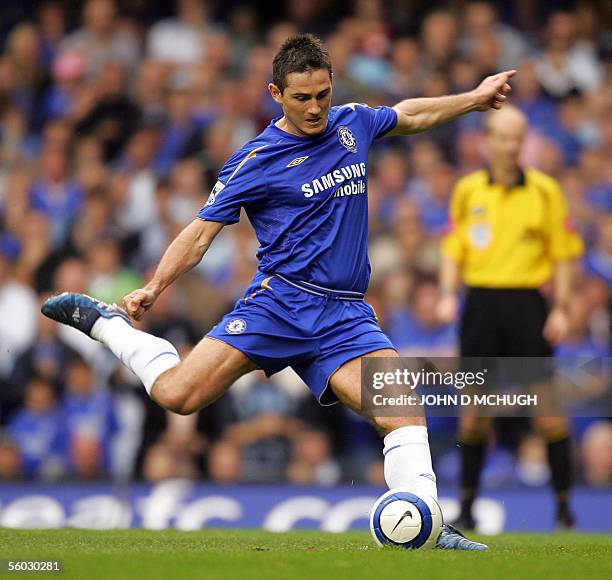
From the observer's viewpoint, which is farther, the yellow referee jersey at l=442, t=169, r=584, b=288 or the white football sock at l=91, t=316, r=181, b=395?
the yellow referee jersey at l=442, t=169, r=584, b=288

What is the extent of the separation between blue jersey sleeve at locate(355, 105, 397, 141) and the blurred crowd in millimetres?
4440

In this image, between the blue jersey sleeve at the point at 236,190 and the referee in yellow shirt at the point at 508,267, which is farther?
the referee in yellow shirt at the point at 508,267

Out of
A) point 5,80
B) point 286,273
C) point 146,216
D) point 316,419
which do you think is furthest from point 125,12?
point 286,273

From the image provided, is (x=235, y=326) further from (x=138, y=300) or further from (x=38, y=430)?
(x=38, y=430)

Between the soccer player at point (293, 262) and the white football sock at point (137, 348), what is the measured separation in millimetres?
12

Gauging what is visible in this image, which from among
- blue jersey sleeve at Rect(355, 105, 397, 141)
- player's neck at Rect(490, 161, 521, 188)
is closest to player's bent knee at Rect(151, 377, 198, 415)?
blue jersey sleeve at Rect(355, 105, 397, 141)

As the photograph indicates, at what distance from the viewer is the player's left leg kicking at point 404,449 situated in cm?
617

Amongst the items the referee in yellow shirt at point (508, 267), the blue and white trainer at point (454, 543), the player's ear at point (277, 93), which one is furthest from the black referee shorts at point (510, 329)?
the player's ear at point (277, 93)

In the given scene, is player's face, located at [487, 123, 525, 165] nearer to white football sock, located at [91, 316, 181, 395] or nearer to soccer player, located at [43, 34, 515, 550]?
soccer player, located at [43, 34, 515, 550]

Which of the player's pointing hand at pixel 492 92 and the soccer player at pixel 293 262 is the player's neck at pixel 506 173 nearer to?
the player's pointing hand at pixel 492 92

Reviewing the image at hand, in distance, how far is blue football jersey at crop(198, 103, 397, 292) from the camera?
21.4ft

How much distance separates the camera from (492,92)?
23.2 ft

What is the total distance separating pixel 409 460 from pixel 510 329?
3.36 m

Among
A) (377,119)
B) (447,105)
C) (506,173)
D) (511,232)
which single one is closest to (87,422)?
(511,232)
